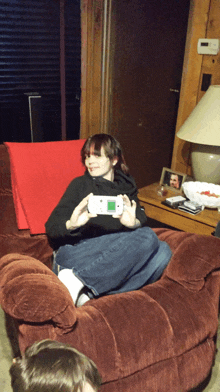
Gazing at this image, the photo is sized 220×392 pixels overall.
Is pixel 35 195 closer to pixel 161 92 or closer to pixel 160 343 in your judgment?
pixel 160 343

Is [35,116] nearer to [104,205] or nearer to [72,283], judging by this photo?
[104,205]

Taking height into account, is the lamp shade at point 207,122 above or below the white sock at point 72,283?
above

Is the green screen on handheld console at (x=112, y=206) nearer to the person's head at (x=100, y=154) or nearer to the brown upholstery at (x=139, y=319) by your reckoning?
the person's head at (x=100, y=154)

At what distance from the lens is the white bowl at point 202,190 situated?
5.83 feet

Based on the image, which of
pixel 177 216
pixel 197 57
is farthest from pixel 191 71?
pixel 177 216

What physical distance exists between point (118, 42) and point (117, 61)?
129 mm

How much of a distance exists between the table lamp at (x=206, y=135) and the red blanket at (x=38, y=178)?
661mm

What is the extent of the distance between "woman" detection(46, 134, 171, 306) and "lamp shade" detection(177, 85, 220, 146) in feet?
1.49

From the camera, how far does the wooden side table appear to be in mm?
1748

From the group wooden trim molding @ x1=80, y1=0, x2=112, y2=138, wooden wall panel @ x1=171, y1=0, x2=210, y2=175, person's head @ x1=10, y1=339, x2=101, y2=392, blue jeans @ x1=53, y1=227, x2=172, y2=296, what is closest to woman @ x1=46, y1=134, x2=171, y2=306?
blue jeans @ x1=53, y1=227, x2=172, y2=296

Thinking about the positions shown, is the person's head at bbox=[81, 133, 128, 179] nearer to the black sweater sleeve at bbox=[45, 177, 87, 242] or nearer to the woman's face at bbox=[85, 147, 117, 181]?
the woman's face at bbox=[85, 147, 117, 181]

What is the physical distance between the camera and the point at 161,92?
3143mm

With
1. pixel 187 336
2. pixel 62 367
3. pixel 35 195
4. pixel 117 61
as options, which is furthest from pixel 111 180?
pixel 117 61

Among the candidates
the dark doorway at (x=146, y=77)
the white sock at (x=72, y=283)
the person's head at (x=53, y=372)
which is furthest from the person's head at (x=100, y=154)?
the dark doorway at (x=146, y=77)
